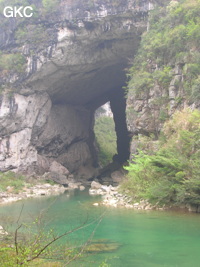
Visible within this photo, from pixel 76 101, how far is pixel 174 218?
90.0 feet

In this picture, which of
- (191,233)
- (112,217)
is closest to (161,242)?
(191,233)

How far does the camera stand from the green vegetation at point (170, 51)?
18.2 m

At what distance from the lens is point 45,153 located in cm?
3262

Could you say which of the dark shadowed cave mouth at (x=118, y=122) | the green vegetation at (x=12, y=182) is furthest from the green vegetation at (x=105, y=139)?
the green vegetation at (x=12, y=182)

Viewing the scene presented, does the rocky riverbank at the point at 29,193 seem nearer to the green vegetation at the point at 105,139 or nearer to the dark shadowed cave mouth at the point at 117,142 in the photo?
the dark shadowed cave mouth at the point at 117,142

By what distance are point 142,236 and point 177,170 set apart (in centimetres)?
450

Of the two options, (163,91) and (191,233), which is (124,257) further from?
(163,91)

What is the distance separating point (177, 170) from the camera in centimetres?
1264

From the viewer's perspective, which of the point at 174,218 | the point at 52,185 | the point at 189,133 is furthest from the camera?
the point at 52,185
